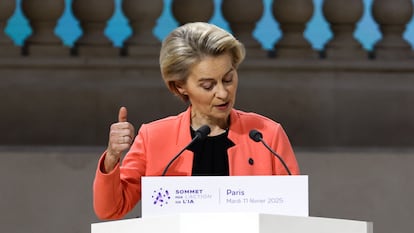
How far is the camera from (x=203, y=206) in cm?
395

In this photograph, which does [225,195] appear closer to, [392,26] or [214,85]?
[214,85]

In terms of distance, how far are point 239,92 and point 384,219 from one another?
0.76 meters

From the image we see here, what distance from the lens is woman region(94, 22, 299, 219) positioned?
4266 mm

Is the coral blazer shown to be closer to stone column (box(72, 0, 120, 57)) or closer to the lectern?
the lectern

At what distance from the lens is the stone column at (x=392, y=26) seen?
249 inches

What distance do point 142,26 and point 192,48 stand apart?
201cm

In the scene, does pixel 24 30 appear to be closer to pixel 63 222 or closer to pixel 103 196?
pixel 63 222

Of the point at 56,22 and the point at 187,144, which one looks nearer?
the point at 187,144

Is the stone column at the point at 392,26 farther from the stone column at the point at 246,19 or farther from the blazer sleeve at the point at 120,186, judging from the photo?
the blazer sleeve at the point at 120,186

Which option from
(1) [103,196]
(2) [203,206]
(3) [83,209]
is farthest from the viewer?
(3) [83,209]

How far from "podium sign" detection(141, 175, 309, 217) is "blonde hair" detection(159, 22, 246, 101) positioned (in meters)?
0.43

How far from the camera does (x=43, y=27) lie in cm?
625

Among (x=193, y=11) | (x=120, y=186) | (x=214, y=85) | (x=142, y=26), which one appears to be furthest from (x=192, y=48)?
(x=142, y=26)

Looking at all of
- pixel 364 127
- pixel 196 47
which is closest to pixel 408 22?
pixel 364 127
